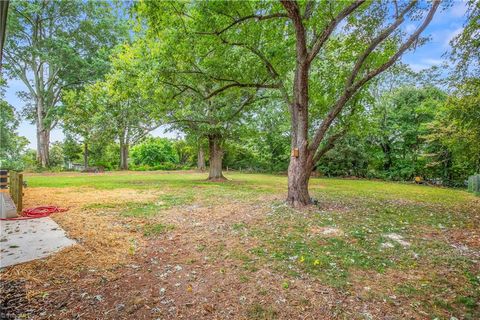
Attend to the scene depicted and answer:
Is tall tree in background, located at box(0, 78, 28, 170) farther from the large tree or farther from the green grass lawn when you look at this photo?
the green grass lawn

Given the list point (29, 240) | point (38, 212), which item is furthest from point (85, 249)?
point (38, 212)

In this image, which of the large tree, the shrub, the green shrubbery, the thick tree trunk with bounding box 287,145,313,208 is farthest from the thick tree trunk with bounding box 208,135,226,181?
the shrub

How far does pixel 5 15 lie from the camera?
4.00ft

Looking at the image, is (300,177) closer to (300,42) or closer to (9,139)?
(300,42)

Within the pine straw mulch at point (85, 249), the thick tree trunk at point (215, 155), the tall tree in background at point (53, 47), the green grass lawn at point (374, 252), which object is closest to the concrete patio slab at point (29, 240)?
the pine straw mulch at point (85, 249)

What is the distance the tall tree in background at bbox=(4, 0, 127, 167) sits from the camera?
18.4m

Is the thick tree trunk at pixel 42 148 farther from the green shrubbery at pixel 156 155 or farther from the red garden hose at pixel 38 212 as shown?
the red garden hose at pixel 38 212

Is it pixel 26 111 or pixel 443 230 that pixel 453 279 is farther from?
pixel 26 111

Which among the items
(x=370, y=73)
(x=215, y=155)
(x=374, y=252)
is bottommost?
(x=374, y=252)

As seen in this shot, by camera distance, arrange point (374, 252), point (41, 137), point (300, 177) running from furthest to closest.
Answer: point (41, 137)
point (300, 177)
point (374, 252)

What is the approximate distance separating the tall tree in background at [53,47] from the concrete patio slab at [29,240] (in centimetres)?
1726

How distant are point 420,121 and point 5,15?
2426cm

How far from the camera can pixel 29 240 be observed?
3789 mm

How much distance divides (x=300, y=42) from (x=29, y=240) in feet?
22.6
